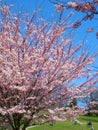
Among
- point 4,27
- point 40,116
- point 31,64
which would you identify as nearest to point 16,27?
point 4,27

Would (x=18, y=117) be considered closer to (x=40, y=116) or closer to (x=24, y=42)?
(x=40, y=116)

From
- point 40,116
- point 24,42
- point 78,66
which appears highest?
point 24,42

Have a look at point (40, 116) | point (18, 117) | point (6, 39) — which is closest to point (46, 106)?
point (40, 116)

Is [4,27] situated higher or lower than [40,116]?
higher

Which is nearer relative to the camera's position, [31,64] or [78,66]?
[31,64]

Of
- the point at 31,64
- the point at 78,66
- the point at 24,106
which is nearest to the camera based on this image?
the point at 24,106

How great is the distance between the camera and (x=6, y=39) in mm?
12672

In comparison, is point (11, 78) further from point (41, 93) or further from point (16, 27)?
point (16, 27)

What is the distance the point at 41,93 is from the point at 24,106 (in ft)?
3.22

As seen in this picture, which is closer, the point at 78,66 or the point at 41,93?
the point at 41,93

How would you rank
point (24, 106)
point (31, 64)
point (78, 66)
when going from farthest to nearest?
point (78, 66), point (31, 64), point (24, 106)

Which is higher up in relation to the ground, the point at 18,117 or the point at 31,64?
the point at 31,64

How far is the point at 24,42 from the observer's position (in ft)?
41.7

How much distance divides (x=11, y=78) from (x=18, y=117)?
58.7 inches
